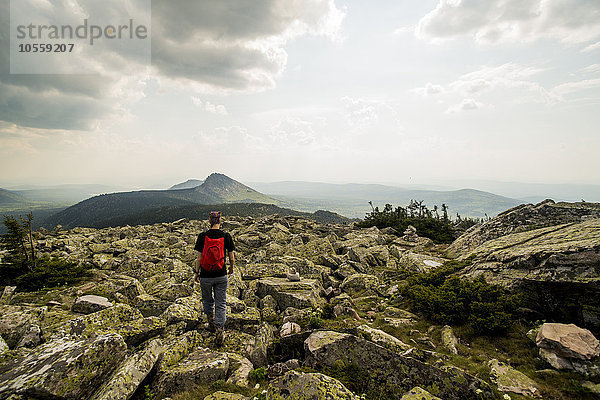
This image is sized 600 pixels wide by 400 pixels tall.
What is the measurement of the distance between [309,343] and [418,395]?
11.3ft

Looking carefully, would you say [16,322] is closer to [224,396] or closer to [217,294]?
[217,294]

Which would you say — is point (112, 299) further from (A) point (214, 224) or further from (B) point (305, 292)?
(B) point (305, 292)

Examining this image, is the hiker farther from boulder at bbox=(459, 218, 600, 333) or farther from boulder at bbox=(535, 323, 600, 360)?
boulder at bbox=(459, 218, 600, 333)

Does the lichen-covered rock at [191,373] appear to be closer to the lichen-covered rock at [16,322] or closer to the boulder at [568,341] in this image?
the lichen-covered rock at [16,322]

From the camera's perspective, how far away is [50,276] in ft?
55.0

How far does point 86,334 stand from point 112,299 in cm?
544

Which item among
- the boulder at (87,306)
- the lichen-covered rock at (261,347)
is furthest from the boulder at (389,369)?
the boulder at (87,306)

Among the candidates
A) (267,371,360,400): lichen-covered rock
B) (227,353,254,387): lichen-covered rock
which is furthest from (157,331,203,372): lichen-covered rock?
(267,371,360,400): lichen-covered rock

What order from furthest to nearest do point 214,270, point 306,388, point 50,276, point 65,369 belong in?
point 50,276 < point 214,270 < point 65,369 < point 306,388

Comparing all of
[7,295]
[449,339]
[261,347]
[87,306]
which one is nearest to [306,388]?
[261,347]

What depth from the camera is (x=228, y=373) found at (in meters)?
7.99

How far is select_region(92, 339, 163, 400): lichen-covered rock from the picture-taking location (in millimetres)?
6473

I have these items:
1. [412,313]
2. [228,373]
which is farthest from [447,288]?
[228,373]

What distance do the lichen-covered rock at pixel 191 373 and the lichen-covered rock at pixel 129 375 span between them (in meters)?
0.52
